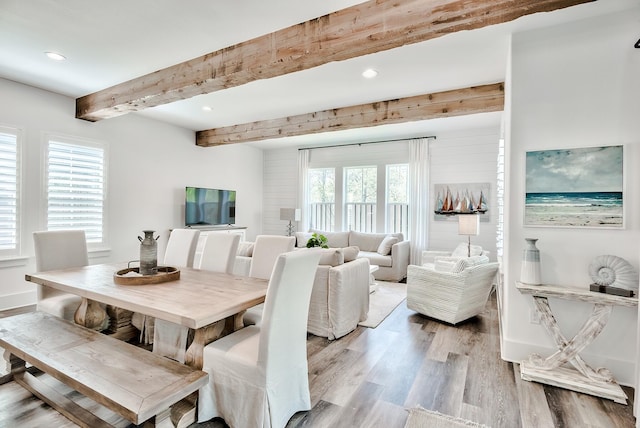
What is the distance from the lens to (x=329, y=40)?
92.7 inches

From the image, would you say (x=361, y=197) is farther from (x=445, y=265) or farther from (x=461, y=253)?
(x=445, y=265)

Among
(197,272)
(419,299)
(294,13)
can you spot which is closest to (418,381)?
(419,299)

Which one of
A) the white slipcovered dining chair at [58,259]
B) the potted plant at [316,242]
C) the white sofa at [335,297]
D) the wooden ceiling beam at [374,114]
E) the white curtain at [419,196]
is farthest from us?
the white curtain at [419,196]

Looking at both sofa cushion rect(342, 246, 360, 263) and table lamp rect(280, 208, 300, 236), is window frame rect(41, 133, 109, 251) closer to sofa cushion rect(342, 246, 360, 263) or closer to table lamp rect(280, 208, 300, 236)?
table lamp rect(280, 208, 300, 236)

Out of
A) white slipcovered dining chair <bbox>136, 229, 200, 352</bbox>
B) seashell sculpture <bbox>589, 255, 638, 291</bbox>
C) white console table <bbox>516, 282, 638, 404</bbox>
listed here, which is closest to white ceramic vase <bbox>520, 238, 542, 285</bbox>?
white console table <bbox>516, 282, 638, 404</bbox>

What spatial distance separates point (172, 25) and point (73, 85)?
2306 millimetres

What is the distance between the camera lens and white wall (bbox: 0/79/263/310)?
13.0 feet

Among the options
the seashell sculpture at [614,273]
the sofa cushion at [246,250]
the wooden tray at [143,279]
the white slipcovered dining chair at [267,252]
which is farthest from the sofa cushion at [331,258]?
the seashell sculpture at [614,273]

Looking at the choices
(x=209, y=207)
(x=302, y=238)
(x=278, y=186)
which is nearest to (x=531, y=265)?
(x=302, y=238)

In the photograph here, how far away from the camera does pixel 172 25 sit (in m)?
2.58

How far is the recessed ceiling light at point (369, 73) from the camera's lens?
3.39m

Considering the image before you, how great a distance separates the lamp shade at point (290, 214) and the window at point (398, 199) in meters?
2.07

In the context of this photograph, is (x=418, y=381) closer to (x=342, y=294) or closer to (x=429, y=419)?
(x=429, y=419)

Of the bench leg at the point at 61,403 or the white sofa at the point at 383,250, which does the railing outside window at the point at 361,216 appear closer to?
the white sofa at the point at 383,250
